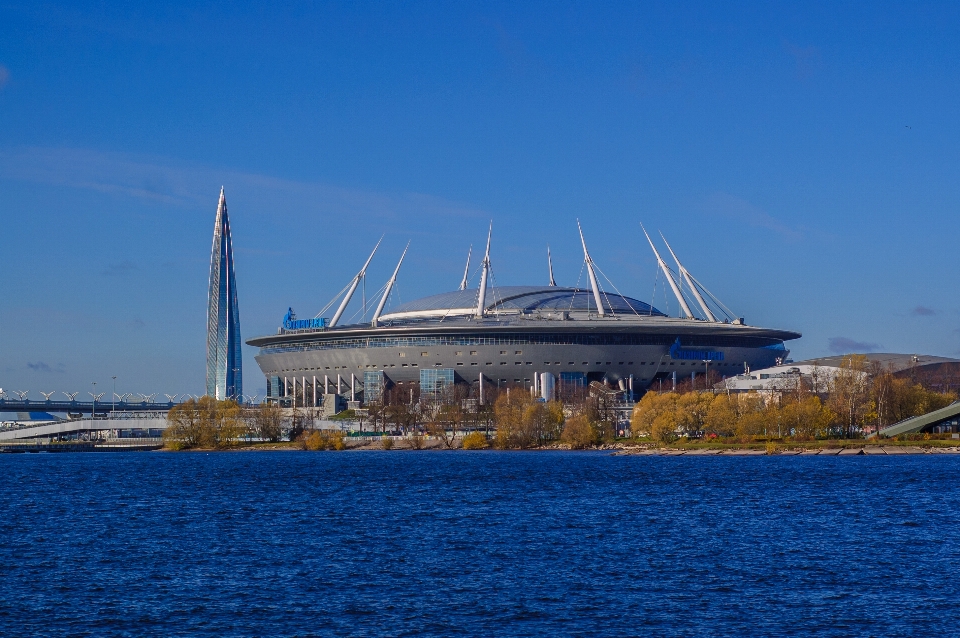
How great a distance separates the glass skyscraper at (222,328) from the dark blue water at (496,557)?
10379cm

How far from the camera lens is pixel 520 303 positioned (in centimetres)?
14175

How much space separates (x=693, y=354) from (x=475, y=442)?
126 ft

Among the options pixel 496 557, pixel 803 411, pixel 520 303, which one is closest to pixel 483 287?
pixel 520 303

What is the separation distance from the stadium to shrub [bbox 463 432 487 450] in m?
25.7

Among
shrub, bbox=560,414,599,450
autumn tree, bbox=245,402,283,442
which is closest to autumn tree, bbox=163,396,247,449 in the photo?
autumn tree, bbox=245,402,283,442

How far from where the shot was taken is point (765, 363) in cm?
13662

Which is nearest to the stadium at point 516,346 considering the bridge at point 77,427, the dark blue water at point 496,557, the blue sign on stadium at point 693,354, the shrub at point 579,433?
the blue sign on stadium at point 693,354

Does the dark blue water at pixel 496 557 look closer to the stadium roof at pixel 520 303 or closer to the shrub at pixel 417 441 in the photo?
the shrub at pixel 417 441

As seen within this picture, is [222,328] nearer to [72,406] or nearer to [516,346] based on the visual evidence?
[72,406]

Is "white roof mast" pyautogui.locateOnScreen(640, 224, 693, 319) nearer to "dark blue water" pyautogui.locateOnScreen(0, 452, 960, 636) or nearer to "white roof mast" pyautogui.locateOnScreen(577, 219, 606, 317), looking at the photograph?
"white roof mast" pyautogui.locateOnScreen(577, 219, 606, 317)

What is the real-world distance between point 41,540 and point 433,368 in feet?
314

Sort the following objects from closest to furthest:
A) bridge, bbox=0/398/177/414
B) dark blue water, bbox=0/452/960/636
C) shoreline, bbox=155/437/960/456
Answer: dark blue water, bbox=0/452/960/636 < shoreline, bbox=155/437/960/456 < bridge, bbox=0/398/177/414

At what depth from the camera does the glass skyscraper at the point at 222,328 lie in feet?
530

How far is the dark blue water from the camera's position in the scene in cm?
2350
